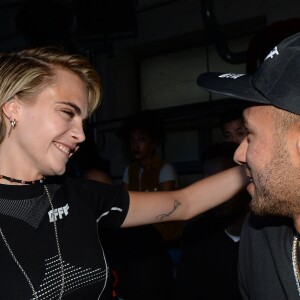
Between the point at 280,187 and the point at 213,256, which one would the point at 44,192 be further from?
the point at 213,256

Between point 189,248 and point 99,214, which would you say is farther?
point 189,248

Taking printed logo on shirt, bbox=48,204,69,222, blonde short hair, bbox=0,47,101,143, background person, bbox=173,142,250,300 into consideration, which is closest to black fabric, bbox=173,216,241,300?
background person, bbox=173,142,250,300

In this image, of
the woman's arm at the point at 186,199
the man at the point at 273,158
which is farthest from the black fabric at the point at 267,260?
the woman's arm at the point at 186,199

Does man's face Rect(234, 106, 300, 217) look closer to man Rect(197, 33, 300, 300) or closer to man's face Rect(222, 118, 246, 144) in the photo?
man Rect(197, 33, 300, 300)

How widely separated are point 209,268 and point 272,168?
1049 mm

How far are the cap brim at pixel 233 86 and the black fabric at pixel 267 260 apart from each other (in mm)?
457

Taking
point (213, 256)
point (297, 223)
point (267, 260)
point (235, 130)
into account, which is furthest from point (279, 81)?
point (235, 130)

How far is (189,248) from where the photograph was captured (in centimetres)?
275

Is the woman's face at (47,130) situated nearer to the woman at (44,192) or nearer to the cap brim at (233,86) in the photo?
the woman at (44,192)

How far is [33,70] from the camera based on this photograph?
6.33 ft

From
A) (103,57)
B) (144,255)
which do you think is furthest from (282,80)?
(103,57)

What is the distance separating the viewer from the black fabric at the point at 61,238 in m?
1.79

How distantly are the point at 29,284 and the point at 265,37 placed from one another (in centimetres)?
267

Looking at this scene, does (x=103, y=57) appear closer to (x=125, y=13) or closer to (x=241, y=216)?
(x=125, y=13)
